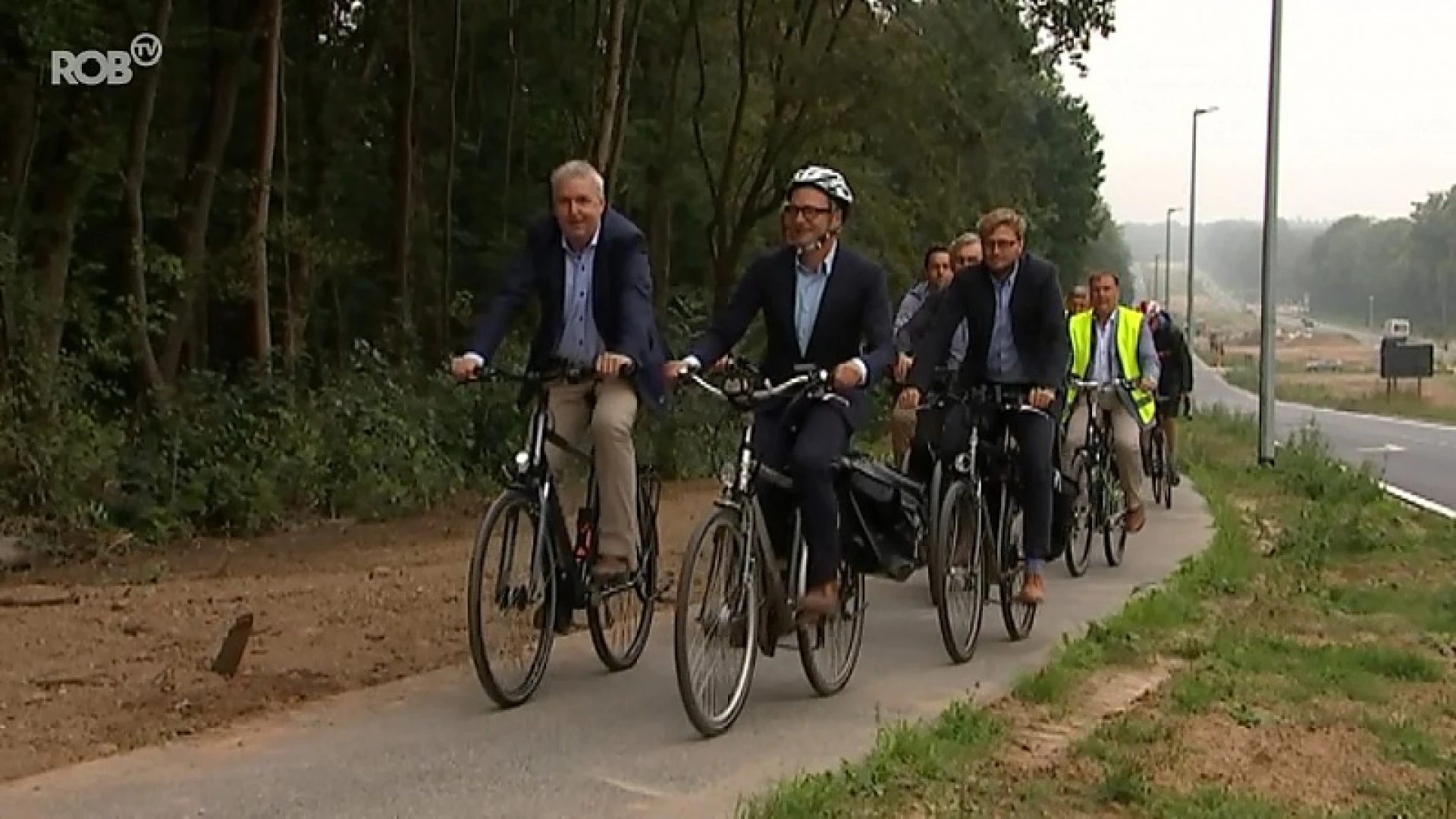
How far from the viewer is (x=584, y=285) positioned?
6.93m

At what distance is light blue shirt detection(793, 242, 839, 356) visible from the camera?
23.1 ft

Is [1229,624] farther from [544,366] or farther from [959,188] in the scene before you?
[959,188]

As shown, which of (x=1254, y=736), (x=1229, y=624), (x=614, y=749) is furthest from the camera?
(x=1229, y=624)

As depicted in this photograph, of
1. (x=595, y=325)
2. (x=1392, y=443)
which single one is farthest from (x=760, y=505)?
(x=1392, y=443)

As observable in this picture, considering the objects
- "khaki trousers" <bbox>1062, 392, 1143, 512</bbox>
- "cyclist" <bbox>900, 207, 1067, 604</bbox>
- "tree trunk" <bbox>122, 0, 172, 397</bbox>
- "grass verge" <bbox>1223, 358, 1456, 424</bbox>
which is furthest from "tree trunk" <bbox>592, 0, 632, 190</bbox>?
"grass verge" <bbox>1223, 358, 1456, 424</bbox>

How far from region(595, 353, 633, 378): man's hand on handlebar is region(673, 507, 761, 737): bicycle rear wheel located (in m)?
0.63

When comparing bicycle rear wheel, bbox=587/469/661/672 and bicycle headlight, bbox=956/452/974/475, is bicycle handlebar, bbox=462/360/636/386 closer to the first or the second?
bicycle rear wheel, bbox=587/469/661/672

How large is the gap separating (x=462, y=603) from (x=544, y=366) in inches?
110

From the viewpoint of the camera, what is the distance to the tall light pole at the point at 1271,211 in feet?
69.8

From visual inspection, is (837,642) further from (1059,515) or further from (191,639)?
(191,639)

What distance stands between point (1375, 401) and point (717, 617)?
56366 millimetres

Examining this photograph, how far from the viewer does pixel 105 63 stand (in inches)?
679

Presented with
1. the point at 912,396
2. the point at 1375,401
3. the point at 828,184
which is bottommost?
the point at 1375,401

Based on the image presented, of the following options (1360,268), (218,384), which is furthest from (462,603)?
(1360,268)
